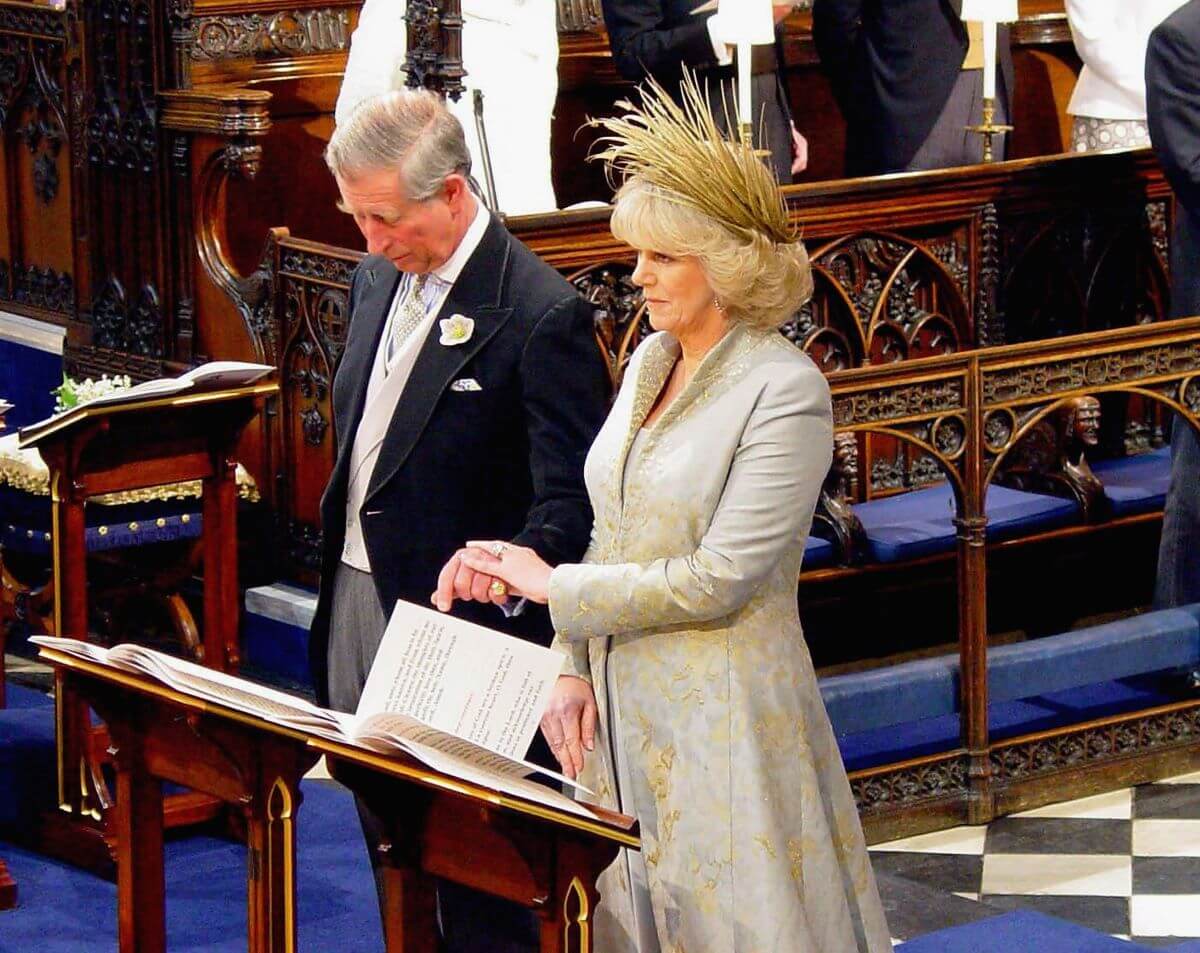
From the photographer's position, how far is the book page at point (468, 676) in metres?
3.23

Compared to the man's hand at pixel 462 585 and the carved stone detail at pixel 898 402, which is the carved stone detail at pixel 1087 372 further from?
the man's hand at pixel 462 585

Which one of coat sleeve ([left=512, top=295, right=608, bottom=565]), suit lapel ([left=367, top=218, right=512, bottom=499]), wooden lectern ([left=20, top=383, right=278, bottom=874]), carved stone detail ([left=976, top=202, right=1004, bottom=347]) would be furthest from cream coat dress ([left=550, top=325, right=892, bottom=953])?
carved stone detail ([left=976, top=202, right=1004, bottom=347])

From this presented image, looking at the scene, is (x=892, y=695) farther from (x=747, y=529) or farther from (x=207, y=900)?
(x=747, y=529)

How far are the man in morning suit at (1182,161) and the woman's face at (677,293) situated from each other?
119 inches

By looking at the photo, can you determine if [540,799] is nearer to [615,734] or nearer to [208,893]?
[615,734]

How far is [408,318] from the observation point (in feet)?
12.0

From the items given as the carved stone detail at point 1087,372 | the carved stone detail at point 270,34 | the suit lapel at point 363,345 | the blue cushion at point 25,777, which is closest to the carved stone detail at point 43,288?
the carved stone detail at point 270,34

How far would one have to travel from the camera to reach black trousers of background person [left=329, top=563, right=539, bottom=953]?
12.0 feet

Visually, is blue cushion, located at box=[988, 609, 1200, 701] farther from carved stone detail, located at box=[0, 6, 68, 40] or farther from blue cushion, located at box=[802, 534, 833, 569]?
carved stone detail, located at box=[0, 6, 68, 40]

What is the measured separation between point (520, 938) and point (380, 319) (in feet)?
3.31

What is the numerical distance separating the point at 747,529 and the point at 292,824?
85 cm

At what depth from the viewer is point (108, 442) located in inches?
191

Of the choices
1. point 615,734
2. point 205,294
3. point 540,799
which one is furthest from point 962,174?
point 540,799

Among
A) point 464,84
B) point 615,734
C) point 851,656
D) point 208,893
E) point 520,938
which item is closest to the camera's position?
point 615,734
